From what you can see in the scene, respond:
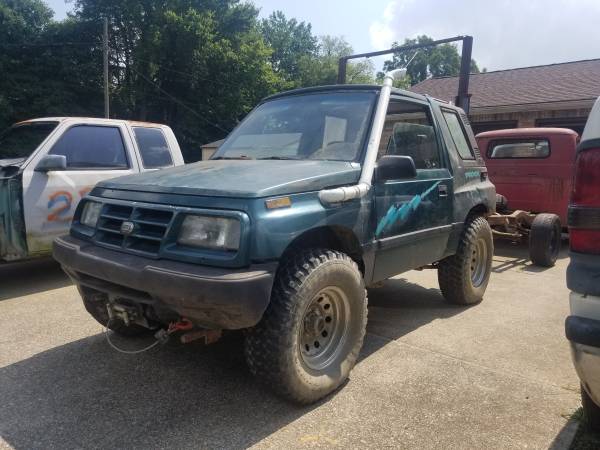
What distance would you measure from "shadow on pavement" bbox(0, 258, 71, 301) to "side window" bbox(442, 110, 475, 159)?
460 centimetres

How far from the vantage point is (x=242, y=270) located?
2.42 meters

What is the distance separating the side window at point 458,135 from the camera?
15.2 feet

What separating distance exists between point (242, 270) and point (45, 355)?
6.85 ft

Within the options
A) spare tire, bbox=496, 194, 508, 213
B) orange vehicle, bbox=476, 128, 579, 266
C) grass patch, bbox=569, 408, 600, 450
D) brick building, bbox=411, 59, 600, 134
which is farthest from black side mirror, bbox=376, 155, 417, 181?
brick building, bbox=411, 59, 600, 134

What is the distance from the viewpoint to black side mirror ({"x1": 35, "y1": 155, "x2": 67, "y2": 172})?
199 inches

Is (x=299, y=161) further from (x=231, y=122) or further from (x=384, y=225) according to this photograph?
(x=231, y=122)

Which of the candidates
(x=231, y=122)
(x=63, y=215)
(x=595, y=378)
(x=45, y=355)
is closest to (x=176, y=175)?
(x=45, y=355)

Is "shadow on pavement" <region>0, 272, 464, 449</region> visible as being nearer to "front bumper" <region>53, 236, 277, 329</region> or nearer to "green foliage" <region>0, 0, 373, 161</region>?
"front bumper" <region>53, 236, 277, 329</region>

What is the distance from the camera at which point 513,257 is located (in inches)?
304

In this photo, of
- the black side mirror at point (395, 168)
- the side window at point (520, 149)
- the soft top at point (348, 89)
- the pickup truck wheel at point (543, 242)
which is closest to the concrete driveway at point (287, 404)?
the black side mirror at point (395, 168)

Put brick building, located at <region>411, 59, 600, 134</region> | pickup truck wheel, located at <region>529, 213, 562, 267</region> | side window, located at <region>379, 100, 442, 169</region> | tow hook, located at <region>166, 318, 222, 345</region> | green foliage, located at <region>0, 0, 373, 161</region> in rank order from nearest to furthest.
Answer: tow hook, located at <region>166, 318, 222, 345</region>, side window, located at <region>379, 100, 442, 169</region>, pickup truck wheel, located at <region>529, 213, 562, 267</region>, brick building, located at <region>411, 59, 600, 134</region>, green foliage, located at <region>0, 0, 373, 161</region>

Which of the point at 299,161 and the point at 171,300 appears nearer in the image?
the point at 171,300

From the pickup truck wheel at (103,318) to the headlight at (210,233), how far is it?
907 millimetres

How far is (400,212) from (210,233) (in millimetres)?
1647
